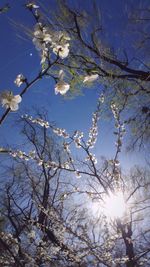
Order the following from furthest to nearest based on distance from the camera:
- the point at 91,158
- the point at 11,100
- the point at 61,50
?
the point at 91,158, the point at 61,50, the point at 11,100

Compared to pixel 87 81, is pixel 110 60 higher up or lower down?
higher up

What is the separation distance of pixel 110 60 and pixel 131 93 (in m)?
0.67

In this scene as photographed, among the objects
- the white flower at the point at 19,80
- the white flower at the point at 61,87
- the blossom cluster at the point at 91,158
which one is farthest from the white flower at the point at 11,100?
the blossom cluster at the point at 91,158

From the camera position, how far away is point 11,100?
1.84 meters

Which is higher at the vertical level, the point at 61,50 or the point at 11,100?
the point at 61,50

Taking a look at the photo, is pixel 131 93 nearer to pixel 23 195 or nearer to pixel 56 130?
pixel 56 130

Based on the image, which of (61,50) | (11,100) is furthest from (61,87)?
(11,100)

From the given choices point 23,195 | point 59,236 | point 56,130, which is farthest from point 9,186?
point 56,130

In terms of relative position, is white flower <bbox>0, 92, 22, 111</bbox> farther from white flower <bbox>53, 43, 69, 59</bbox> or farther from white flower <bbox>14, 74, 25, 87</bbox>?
white flower <bbox>53, 43, 69, 59</bbox>

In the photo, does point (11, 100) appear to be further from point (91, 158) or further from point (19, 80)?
point (91, 158)

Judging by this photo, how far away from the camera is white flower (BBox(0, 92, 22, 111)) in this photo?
1.82 metres

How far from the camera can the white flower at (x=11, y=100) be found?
1.82m

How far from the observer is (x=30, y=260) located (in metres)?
6.38

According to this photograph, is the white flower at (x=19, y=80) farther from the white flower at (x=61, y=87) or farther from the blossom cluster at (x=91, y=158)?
the blossom cluster at (x=91, y=158)
